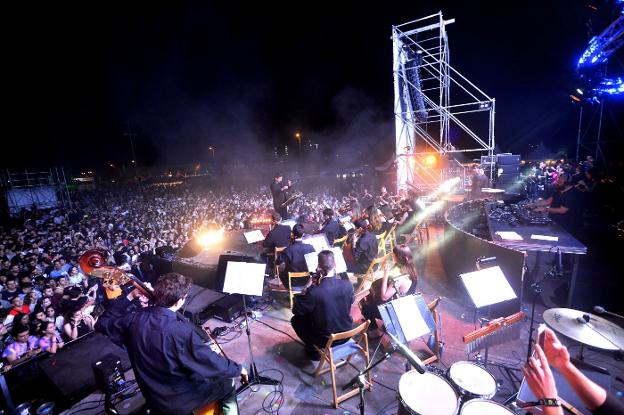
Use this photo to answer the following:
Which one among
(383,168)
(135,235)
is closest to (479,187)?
(383,168)

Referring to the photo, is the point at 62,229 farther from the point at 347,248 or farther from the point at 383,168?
the point at 383,168

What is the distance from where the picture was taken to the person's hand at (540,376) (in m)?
1.52

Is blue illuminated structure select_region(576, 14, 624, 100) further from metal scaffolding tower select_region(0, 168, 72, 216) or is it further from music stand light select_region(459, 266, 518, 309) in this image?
metal scaffolding tower select_region(0, 168, 72, 216)

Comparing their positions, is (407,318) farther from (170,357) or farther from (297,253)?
(297,253)

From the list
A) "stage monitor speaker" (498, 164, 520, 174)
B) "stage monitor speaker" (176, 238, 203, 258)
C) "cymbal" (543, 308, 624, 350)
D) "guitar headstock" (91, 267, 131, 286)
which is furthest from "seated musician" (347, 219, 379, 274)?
"stage monitor speaker" (498, 164, 520, 174)

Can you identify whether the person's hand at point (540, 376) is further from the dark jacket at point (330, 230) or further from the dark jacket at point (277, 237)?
the dark jacket at point (330, 230)

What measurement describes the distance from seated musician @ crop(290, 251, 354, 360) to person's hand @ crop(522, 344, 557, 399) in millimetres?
2069

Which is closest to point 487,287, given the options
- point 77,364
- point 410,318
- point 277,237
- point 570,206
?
point 410,318

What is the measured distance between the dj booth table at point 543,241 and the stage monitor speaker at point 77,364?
269 inches

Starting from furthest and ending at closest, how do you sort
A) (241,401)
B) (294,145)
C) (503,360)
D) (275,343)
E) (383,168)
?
(294,145), (383,168), (275,343), (503,360), (241,401)

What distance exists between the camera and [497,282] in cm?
350

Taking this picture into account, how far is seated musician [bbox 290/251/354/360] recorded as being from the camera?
11.2 ft

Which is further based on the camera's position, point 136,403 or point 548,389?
point 136,403

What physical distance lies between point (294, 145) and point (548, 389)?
6627cm
